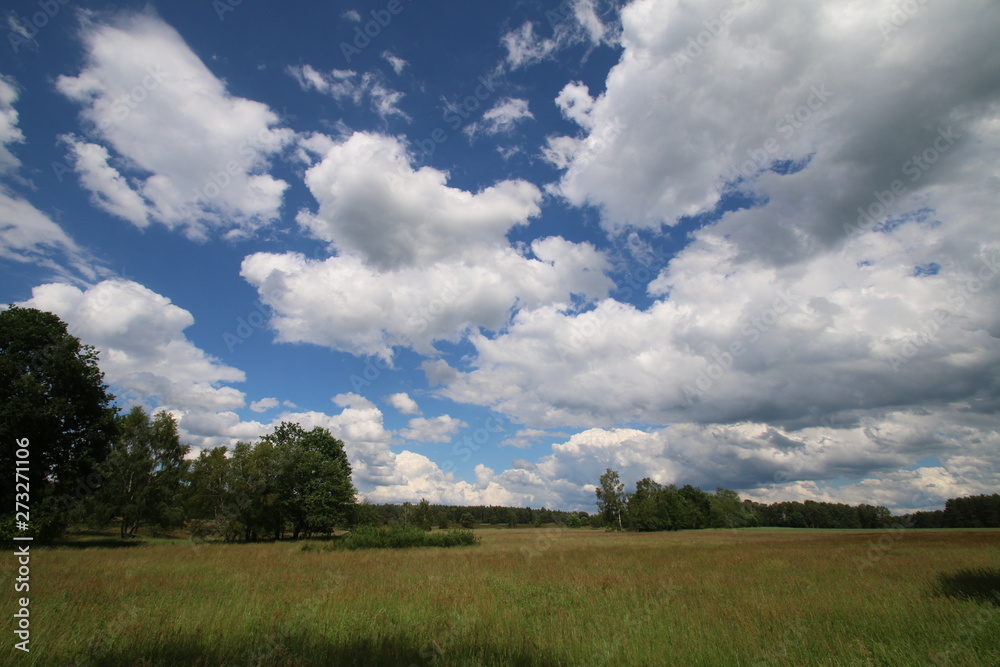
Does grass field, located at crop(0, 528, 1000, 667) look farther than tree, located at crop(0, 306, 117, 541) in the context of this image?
No

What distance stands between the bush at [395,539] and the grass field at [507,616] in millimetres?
16641

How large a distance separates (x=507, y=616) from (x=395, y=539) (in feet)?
86.0

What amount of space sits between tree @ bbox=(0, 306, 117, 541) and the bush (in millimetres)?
16084

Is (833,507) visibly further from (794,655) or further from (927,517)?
(794,655)

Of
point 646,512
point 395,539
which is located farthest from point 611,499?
point 395,539

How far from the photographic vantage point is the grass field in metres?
6.38

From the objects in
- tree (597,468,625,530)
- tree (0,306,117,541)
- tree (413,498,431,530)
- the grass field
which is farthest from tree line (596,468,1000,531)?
tree (0,306,117,541)

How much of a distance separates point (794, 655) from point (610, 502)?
274ft

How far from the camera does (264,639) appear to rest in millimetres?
7070

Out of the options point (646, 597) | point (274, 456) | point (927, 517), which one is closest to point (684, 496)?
point (927, 517)

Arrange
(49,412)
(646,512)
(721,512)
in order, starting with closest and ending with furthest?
(49,412) → (646,512) → (721,512)

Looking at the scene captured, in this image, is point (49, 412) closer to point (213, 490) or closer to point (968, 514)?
point (213, 490)

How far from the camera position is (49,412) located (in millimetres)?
21422

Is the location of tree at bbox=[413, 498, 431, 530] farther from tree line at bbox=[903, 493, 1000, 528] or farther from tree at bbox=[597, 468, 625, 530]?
tree line at bbox=[903, 493, 1000, 528]
